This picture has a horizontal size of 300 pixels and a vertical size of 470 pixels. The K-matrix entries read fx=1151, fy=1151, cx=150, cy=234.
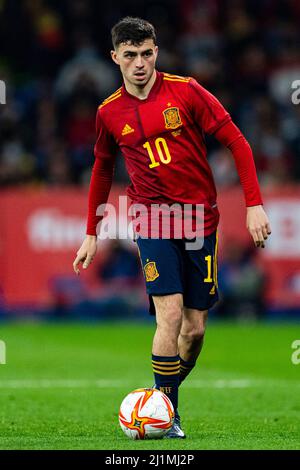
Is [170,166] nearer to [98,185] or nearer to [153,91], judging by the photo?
[153,91]

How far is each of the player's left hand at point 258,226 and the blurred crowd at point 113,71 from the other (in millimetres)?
11671

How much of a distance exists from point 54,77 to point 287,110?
4126 millimetres

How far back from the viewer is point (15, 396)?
364 inches

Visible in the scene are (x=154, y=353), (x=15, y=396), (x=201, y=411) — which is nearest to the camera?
(x=154, y=353)

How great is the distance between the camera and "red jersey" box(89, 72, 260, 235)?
718cm

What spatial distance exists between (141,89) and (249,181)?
930 mm

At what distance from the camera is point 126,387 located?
998 centimetres

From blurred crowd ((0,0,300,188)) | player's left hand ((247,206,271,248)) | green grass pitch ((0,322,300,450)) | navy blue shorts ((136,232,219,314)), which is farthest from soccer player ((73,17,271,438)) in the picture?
blurred crowd ((0,0,300,188))

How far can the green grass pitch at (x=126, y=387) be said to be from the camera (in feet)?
22.4

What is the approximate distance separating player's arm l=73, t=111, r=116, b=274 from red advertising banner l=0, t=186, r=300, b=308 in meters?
9.76

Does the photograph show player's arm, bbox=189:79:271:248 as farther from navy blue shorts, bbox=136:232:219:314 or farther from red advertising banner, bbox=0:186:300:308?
red advertising banner, bbox=0:186:300:308

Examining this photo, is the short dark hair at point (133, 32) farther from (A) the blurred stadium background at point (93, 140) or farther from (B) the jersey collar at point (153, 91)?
(A) the blurred stadium background at point (93, 140)
